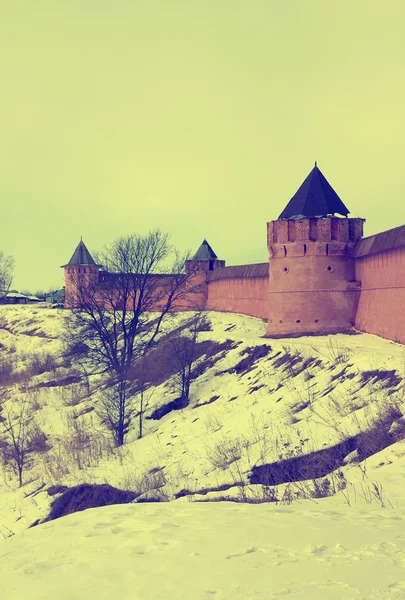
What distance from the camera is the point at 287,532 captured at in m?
5.29

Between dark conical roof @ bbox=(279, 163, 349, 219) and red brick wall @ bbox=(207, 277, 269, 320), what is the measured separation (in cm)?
649

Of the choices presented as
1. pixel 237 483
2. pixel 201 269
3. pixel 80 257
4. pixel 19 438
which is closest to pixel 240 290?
pixel 201 269

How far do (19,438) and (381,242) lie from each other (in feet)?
44.3

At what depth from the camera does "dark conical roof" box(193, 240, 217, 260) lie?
42312 mm

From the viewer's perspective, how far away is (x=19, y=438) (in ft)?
60.5

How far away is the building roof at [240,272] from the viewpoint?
3114 cm

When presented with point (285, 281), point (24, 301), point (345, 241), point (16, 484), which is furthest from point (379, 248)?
point (24, 301)

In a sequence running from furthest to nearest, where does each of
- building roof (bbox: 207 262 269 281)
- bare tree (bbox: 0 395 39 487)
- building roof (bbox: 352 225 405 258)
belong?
building roof (bbox: 207 262 269 281), building roof (bbox: 352 225 405 258), bare tree (bbox: 0 395 39 487)

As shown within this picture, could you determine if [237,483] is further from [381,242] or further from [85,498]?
[381,242]

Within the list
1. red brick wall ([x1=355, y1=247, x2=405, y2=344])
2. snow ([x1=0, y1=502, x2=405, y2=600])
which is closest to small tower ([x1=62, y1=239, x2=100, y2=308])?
red brick wall ([x1=355, y1=247, x2=405, y2=344])

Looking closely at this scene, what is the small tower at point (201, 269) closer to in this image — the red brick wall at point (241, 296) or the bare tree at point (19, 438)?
the red brick wall at point (241, 296)

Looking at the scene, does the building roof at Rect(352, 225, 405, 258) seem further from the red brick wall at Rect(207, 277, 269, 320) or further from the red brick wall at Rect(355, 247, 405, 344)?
the red brick wall at Rect(207, 277, 269, 320)

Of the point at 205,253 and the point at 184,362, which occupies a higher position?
the point at 205,253

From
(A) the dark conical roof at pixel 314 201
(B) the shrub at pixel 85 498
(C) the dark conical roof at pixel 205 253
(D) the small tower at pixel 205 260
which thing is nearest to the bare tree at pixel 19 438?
(B) the shrub at pixel 85 498
